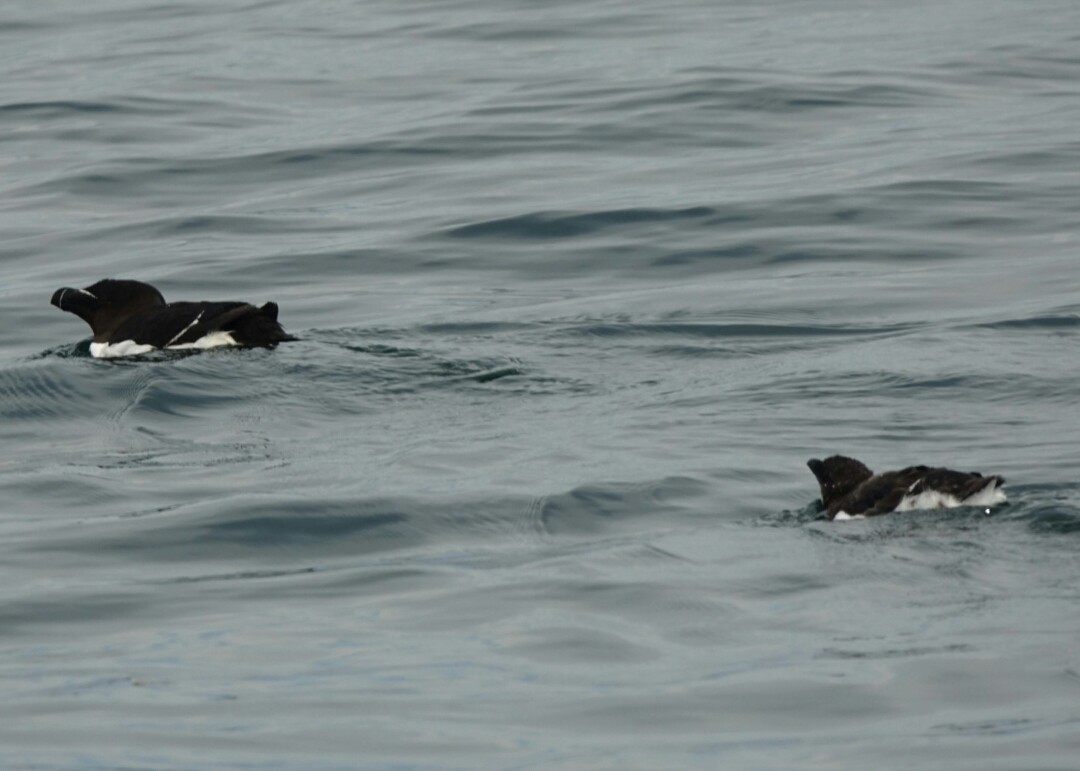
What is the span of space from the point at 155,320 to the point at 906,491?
599 cm

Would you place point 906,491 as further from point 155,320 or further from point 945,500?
point 155,320

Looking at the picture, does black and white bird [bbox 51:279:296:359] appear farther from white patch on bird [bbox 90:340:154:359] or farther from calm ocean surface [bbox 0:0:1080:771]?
calm ocean surface [bbox 0:0:1080:771]

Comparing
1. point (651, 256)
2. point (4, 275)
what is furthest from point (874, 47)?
point (4, 275)

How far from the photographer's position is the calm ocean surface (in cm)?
666

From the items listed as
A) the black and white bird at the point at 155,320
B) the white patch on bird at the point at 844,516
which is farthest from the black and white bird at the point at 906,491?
the black and white bird at the point at 155,320

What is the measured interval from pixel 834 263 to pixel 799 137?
530 centimetres

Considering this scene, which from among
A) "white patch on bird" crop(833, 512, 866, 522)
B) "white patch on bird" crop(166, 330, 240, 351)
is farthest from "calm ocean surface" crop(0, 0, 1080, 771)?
"white patch on bird" crop(166, 330, 240, 351)

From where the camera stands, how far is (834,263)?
1572 cm

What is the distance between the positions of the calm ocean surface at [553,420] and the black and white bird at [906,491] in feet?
0.33

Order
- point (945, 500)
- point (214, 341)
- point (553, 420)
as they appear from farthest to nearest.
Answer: point (214, 341) → point (553, 420) → point (945, 500)

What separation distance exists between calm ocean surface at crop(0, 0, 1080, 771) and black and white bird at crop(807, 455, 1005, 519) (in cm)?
10

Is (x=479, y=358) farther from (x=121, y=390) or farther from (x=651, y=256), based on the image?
(x=651, y=256)

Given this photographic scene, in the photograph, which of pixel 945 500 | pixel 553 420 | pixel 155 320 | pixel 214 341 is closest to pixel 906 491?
pixel 945 500

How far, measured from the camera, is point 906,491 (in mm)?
8625
